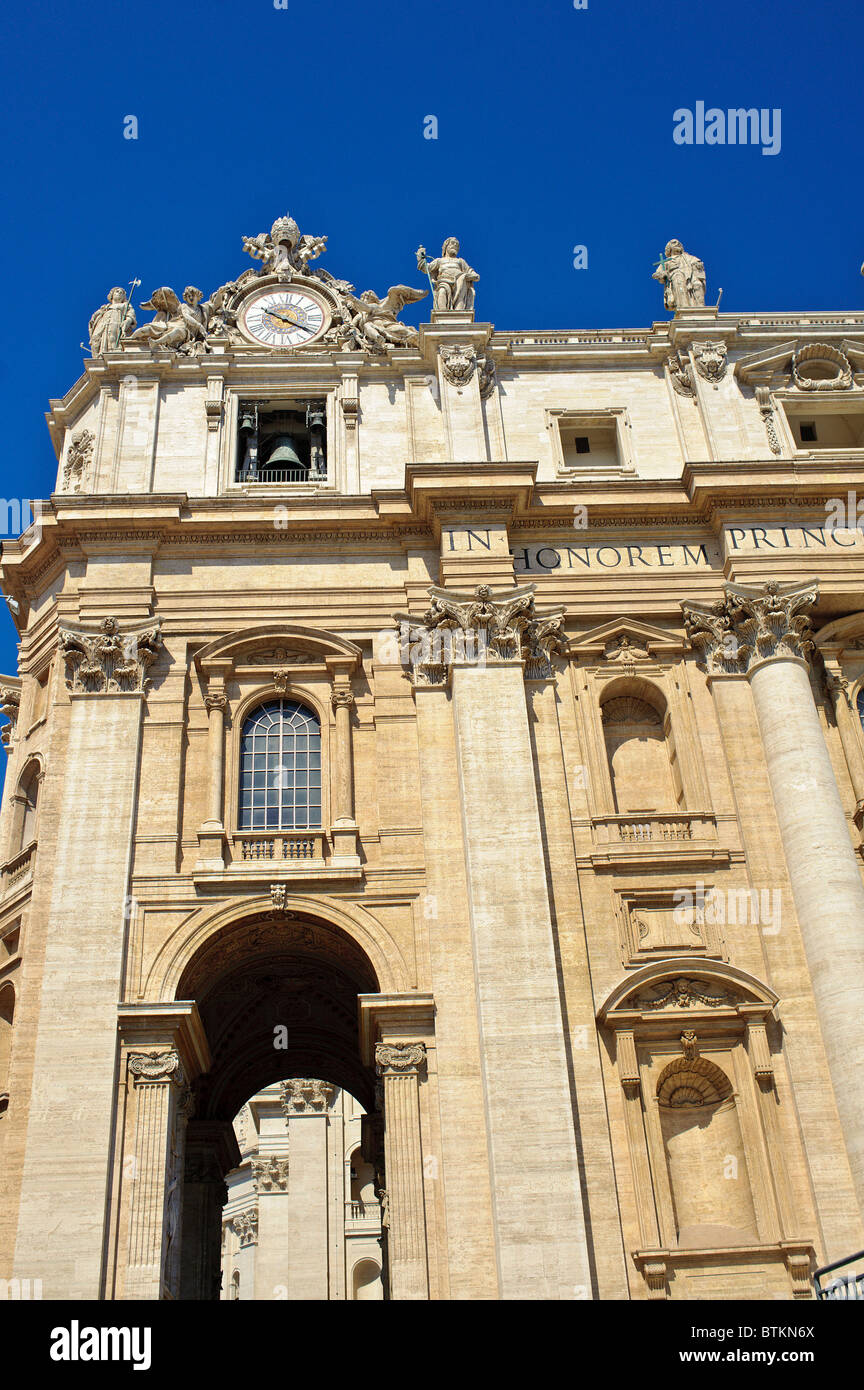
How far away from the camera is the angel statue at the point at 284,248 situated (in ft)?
111

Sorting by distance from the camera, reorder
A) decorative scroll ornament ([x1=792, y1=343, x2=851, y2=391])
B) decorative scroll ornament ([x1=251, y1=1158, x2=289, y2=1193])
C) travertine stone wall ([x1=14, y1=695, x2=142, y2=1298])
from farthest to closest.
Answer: decorative scroll ornament ([x1=251, y1=1158, x2=289, y2=1193])
decorative scroll ornament ([x1=792, y1=343, x2=851, y2=391])
travertine stone wall ([x1=14, y1=695, x2=142, y2=1298])

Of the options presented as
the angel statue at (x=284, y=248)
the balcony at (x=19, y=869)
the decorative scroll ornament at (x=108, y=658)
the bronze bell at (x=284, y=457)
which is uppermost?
the angel statue at (x=284, y=248)

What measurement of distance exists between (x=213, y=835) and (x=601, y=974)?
7.20 meters

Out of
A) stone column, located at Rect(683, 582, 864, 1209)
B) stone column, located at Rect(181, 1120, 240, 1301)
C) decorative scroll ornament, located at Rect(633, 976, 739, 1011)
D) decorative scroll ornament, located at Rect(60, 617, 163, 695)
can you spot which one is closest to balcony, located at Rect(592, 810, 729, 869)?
stone column, located at Rect(683, 582, 864, 1209)

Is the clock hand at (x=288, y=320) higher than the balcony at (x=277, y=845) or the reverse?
higher

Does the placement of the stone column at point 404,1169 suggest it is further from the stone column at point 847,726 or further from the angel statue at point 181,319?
the angel statue at point 181,319

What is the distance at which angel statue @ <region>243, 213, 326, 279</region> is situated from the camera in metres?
33.8

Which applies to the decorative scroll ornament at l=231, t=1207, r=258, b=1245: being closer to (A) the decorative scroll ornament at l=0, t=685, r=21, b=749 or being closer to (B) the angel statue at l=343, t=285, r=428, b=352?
(A) the decorative scroll ornament at l=0, t=685, r=21, b=749

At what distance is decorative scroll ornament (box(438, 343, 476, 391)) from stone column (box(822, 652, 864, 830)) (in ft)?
31.4

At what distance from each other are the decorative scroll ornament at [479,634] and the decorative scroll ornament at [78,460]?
7.88 metres

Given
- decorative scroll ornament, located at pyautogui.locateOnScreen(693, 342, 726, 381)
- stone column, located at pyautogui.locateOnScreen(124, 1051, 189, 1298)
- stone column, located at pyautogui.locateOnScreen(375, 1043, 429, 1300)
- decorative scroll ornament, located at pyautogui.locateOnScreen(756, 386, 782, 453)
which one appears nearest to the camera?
stone column, located at pyautogui.locateOnScreen(124, 1051, 189, 1298)

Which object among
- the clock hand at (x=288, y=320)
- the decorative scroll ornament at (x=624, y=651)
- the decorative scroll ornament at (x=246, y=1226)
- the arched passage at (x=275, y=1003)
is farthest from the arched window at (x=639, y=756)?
the decorative scroll ornament at (x=246, y=1226)

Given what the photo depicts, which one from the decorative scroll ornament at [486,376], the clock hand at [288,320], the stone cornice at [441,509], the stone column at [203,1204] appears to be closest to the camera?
the stone cornice at [441,509]
